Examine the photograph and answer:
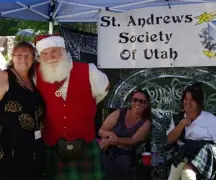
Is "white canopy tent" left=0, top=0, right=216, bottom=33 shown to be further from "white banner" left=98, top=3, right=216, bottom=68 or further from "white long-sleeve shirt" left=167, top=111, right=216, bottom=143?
"white long-sleeve shirt" left=167, top=111, right=216, bottom=143

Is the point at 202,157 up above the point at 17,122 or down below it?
below

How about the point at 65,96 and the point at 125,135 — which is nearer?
the point at 65,96

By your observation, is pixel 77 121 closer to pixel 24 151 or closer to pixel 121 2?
pixel 24 151

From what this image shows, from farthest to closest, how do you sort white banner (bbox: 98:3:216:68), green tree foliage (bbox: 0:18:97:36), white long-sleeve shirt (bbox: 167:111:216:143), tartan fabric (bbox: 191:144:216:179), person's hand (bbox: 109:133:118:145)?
1. green tree foliage (bbox: 0:18:97:36)
2. white banner (bbox: 98:3:216:68)
3. person's hand (bbox: 109:133:118:145)
4. white long-sleeve shirt (bbox: 167:111:216:143)
5. tartan fabric (bbox: 191:144:216:179)

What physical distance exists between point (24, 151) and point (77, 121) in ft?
1.54

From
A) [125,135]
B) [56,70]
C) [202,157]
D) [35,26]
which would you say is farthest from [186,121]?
[35,26]

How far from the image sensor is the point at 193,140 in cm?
425

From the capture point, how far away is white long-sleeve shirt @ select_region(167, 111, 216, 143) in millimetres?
4305

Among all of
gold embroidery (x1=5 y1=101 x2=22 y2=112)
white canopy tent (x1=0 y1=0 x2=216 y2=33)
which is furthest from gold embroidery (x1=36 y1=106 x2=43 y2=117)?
white canopy tent (x1=0 y1=0 x2=216 y2=33)

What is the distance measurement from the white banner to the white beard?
1921mm

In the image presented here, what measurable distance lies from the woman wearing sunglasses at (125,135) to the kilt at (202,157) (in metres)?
0.63

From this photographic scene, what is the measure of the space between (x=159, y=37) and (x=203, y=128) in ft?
4.31

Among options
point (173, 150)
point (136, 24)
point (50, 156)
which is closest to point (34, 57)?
Answer: point (50, 156)

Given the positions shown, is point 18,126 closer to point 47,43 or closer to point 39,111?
point 39,111
